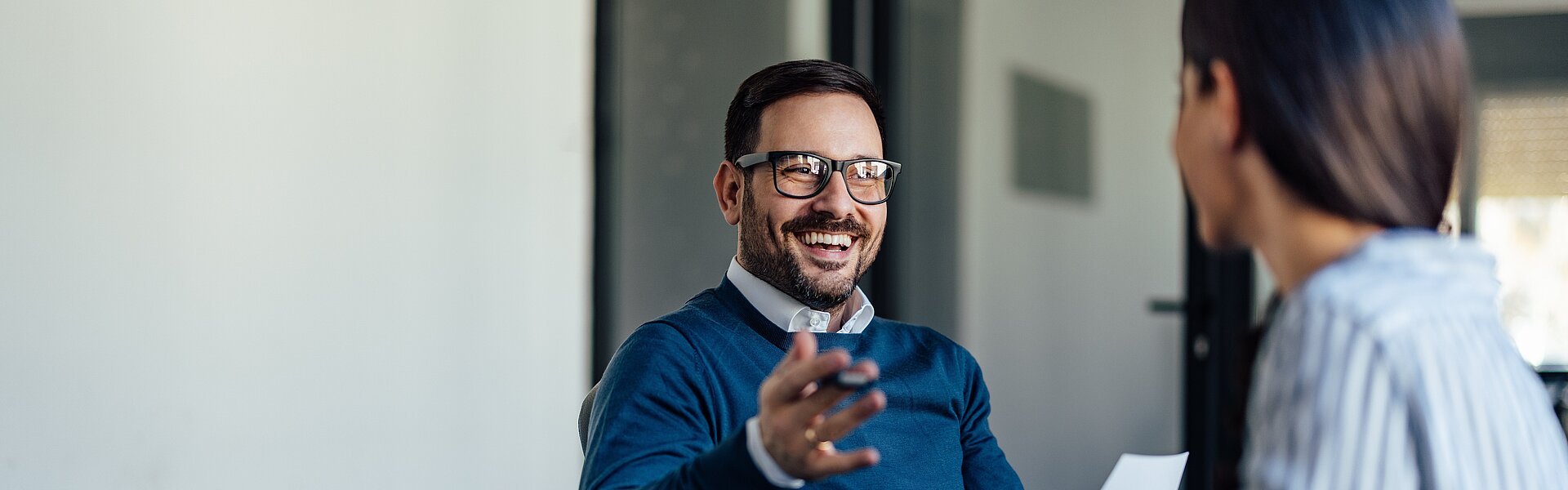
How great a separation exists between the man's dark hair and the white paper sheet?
1.84ft

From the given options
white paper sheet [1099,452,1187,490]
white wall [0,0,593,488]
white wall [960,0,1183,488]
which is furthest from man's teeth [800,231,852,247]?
white wall [960,0,1183,488]

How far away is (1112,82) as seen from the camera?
3.24 m

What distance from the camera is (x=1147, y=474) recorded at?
1.43 metres

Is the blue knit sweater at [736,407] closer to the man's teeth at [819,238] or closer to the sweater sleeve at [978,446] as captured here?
the sweater sleeve at [978,446]

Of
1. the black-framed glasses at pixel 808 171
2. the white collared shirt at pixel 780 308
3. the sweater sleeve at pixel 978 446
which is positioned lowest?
the sweater sleeve at pixel 978 446

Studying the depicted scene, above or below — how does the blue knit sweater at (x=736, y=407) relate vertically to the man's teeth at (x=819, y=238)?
below

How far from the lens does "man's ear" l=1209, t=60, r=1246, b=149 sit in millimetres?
811

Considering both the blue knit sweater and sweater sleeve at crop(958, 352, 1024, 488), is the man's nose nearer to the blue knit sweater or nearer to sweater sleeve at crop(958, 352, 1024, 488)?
the blue knit sweater

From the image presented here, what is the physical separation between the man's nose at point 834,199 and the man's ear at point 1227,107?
0.79 m

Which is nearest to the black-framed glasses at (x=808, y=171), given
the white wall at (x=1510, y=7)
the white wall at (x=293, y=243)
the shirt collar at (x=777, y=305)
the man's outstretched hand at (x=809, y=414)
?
the shirt collar at (x=777, y=305)

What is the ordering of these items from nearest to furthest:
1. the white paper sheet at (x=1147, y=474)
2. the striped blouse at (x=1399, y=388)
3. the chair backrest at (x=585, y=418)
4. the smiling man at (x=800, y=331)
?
the striped blouse at (x=1399, y=388), the smiling man at (x=800, y=331), the white paper sheet at (x=1147, y=474), the chair backrest at (x=585, y=418)

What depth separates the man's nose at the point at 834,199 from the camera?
5.17ft

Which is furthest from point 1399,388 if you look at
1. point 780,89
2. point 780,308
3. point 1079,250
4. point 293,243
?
point 1079,250

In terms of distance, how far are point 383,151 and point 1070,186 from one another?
1.91 m
